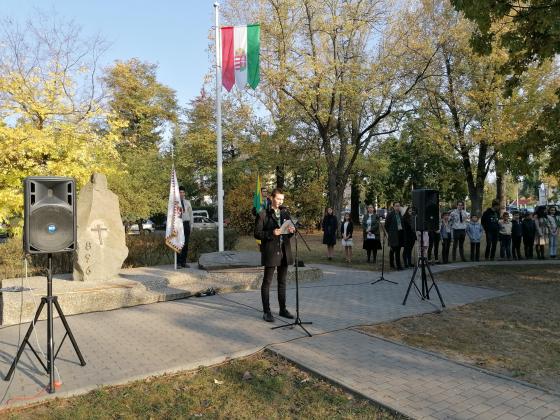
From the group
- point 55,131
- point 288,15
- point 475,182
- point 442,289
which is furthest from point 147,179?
point 442,289

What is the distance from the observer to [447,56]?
24.0 metres

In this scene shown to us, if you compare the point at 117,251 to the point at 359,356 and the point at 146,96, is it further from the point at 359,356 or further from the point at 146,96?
the point at 146,96

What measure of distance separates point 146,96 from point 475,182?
3175cm

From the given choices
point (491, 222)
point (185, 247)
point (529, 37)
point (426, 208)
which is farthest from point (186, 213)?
point (491, 222)

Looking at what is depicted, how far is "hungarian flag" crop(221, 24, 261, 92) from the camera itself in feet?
44.0

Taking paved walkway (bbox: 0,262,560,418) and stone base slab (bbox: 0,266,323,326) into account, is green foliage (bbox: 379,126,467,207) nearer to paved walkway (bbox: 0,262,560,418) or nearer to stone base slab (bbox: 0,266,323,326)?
stone base slab (bbox: 0,266,323,326)

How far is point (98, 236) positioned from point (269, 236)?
4.46 meters

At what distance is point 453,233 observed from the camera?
14266 mm

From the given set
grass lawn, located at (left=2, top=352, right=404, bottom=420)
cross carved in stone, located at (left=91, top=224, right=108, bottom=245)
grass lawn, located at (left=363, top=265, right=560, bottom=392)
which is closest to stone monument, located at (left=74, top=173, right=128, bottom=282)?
cross carved in stone, located at (left=91, top=224, right=108, bottom=245)

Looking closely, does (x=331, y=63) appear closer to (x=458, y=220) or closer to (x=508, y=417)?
(x=458, y=220)

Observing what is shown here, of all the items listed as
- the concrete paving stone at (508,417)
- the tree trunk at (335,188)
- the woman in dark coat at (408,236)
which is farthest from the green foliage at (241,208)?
the concrete paving stone at (508,417)

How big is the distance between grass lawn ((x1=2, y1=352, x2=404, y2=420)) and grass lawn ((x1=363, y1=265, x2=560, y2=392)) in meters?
1.93

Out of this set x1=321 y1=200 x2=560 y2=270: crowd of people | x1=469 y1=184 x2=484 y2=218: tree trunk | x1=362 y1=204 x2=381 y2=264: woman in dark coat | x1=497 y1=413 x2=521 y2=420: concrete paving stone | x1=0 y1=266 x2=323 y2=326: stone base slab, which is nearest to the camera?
x1=497 y1=413 x2=521 y2=420: concrete paving stone

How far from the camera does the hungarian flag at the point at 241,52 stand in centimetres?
1342
